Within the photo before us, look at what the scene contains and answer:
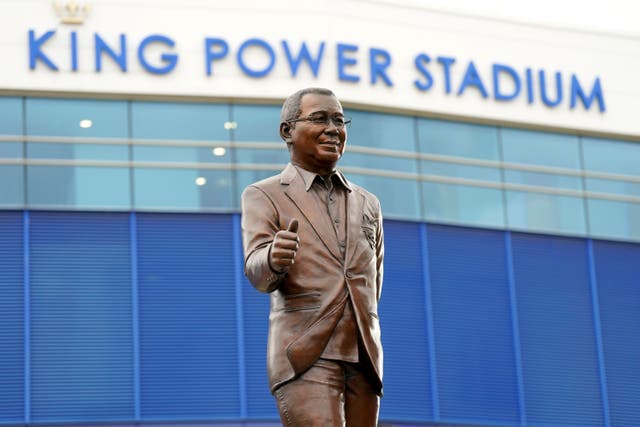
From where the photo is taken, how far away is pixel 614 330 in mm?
38188

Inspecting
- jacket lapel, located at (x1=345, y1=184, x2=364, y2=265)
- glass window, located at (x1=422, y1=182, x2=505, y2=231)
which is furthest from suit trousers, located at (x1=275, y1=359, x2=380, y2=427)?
glass window, located at (x1=422, y1=182, x2=505, y2=231)

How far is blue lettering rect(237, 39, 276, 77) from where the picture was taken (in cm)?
3556

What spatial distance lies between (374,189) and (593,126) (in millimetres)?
6685

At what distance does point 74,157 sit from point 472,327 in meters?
9.23

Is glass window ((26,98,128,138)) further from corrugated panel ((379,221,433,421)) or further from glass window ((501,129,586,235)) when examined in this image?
glass window ((501,129,586,235))

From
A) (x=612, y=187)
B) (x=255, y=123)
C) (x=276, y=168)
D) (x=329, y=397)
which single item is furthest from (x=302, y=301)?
(x=612, y=187)

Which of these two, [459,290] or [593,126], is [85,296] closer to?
[459,290]

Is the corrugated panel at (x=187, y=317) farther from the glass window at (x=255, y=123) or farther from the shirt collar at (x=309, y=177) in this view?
the shirt collar at (x=309, y=177)

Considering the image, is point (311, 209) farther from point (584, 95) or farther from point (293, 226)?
point (584, 95)

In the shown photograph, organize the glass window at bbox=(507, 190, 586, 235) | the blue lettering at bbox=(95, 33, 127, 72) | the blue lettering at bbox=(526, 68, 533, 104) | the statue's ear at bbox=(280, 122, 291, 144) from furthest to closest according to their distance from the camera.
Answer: the blue lettering at bbox=(526, 68, 533, 104)
the glass window at bbox=(507, 190, 586, 235)
the blue lettering at bbox=(95, 33, 127, 72)
the statue's ear at bbox=(280, 122, 291, 144)

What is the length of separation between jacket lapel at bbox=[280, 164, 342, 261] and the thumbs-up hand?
2.12 ft

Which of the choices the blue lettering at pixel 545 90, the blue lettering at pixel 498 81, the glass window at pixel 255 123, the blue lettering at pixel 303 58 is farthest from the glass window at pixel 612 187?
the glass window at pixel 255 123

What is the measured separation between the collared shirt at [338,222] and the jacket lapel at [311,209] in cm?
3

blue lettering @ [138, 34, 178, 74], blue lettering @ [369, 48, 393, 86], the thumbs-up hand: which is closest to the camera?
the thumbs-up hand
